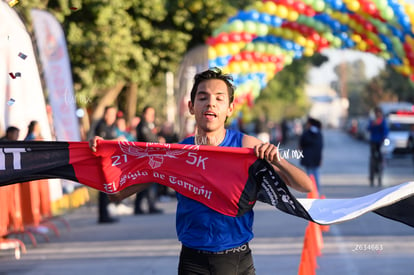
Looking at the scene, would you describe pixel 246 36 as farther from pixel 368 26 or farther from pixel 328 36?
pixel 368 26

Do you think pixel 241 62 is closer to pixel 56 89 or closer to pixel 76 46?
pixel 76 46

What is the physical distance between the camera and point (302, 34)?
57.1 ft

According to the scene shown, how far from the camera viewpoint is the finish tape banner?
4223 millimetres

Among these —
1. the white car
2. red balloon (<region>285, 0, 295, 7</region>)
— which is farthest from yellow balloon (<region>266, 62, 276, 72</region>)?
the white car

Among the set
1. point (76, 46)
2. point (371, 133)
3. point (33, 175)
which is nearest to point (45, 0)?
point (76, 46)

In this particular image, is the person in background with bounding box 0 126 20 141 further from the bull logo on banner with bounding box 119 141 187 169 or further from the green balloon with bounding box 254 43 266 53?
the green balloon with bounding box 254 43 266 53

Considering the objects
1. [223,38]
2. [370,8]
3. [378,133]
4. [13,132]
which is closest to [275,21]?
[223,38]

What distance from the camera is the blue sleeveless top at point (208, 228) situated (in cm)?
409

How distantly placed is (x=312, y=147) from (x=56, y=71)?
547cm

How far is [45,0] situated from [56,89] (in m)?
3.75

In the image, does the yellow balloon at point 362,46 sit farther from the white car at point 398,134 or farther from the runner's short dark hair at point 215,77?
the white car at point 398,134

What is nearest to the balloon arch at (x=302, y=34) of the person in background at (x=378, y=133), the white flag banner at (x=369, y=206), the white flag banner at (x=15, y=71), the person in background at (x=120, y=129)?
the person in background at (x=378, y=133)

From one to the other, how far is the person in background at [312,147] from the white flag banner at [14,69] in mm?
8401

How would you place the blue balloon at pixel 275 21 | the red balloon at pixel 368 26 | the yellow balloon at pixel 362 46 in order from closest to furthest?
the red balloon at pixel 368 26 < the blue balloon at pixel 275 21 < the yellow balloon at pixel 362 46
